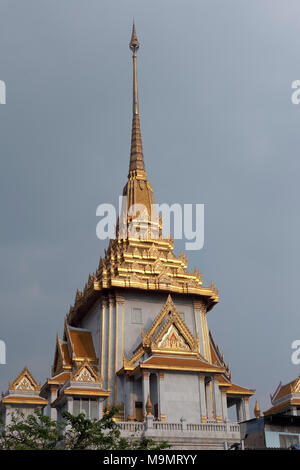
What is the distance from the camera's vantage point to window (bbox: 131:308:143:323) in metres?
43.9

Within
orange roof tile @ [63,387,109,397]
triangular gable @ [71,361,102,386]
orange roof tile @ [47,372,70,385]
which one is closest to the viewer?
orange roof tile @ [63,387,109,397]

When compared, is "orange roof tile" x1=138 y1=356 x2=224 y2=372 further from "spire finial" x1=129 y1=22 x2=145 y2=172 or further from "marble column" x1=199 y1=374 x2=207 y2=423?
"spire finial" x1=129 y1=22 x2=145 y2=172

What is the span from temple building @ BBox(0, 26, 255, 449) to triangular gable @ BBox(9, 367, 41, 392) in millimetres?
117

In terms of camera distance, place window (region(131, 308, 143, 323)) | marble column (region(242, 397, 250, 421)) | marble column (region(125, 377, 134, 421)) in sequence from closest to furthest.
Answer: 1. marble column (region(125, 377, 134, 421))
2. window (region(131, 308, 143, 323))
3. marble column (region(242, 397, 250, 421))

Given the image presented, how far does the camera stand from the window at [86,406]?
112 feet

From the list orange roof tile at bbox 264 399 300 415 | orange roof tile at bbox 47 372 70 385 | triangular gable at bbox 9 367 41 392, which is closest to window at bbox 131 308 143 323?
orange roof tile at bbox 47 372 70 385

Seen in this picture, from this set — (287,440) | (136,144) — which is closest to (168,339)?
(287,440)

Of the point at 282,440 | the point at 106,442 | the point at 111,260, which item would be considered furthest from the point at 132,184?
the point at 106,442

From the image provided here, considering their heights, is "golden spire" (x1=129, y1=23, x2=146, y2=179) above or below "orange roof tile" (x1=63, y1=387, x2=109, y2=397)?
above

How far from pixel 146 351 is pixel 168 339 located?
1739mm

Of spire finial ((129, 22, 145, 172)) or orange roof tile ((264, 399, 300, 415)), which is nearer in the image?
orange roof tile ((264, 399, 300, 415))

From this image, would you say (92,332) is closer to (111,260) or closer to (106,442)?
(111,260)

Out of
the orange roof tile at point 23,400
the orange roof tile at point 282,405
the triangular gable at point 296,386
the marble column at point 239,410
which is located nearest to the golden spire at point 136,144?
the marble column at point 239,410

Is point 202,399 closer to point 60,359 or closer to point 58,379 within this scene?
point 58,379
